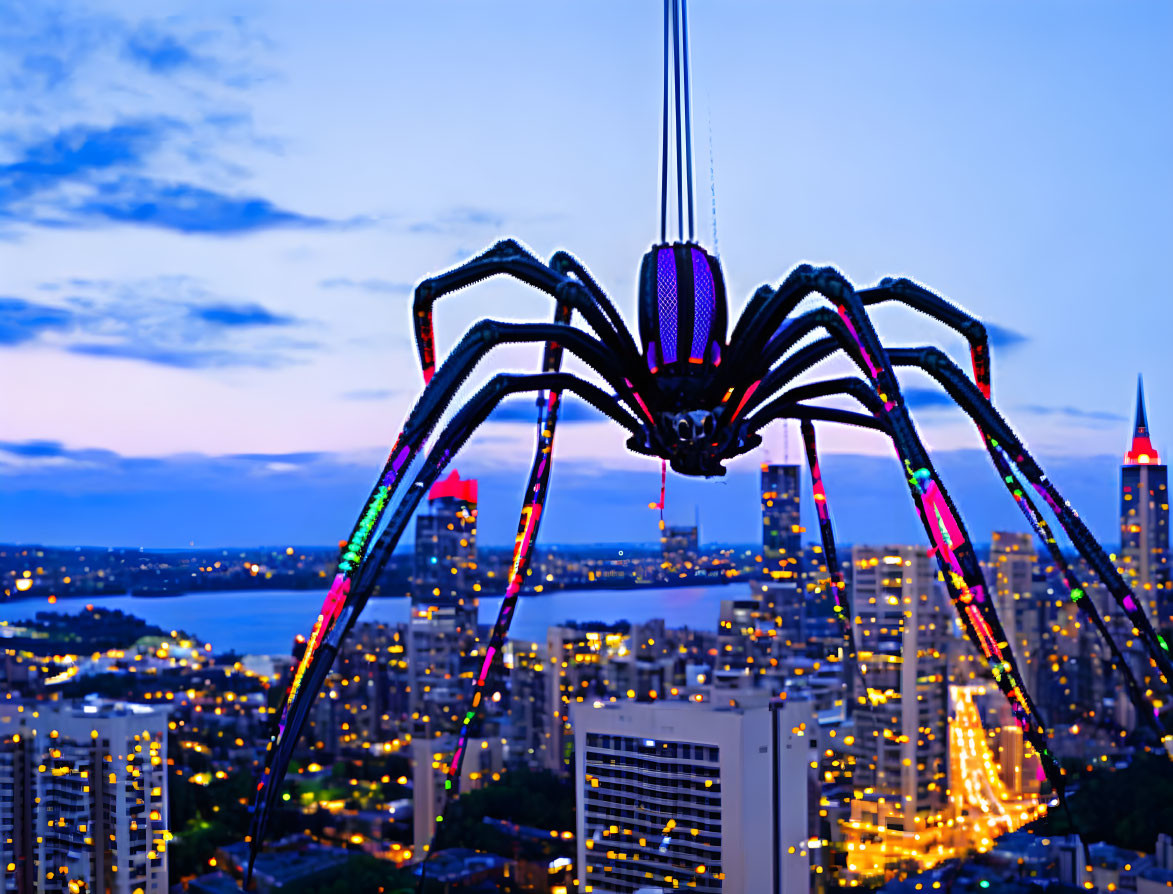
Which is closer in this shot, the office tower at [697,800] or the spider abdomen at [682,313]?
the spider abdomen at [682,313]

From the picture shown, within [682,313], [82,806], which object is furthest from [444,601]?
[682,313]

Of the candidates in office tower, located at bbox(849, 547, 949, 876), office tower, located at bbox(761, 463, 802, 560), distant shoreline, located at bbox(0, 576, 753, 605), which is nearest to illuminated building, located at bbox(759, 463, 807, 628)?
office tower, located at bbox(761, 463, 802, 560)

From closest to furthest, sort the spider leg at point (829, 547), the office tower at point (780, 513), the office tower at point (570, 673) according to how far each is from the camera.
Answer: the spider leg at point (829, 547), the office tower at point (570, 673), the office tower at point (780, 513)

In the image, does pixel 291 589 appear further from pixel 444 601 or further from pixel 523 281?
pixel 444 601

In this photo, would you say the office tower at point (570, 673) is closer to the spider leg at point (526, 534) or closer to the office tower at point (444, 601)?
the office tower at point (444, 601)

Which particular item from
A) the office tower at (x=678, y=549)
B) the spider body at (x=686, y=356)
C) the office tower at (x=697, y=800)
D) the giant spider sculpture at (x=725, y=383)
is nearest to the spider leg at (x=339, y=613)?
the giant spider sculpture at (x=725, y=383)

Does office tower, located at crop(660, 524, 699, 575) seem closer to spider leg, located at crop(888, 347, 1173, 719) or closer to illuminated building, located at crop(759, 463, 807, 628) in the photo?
Answer: spider leg, located at crop(888, 347, 1173, 719)
